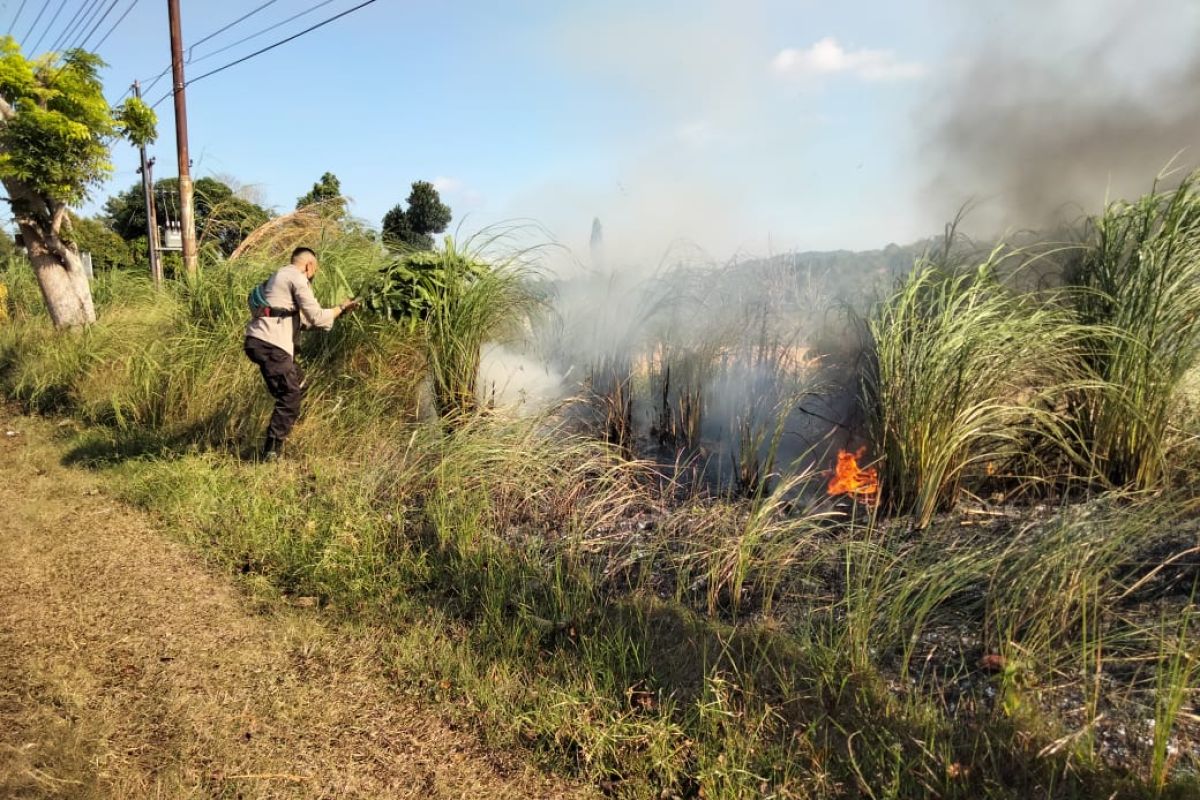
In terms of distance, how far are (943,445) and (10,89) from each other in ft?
35.6

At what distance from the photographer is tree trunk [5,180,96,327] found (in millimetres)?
8992

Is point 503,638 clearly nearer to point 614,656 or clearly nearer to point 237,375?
point 614,656

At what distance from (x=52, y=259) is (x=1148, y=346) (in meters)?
11.2

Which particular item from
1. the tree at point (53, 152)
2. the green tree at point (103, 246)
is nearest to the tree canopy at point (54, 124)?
the tree at point (53, 152)

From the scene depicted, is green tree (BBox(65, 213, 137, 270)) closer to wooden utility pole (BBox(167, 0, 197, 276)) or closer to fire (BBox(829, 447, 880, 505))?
wooden utility pole (BBox(167, 0, 197, 276))

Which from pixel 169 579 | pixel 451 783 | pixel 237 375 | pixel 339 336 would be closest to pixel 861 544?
pixel 451 783

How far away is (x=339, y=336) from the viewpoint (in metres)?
5.76

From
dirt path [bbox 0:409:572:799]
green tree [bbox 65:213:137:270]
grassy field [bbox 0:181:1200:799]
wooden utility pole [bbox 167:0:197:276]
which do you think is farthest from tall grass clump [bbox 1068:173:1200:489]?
green tree [bbox 65:213:137:270]

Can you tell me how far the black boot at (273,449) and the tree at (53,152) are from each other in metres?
5.93

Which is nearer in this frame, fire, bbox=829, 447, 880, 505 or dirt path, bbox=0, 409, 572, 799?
dirt path, bbox=0, 409, 572, 799

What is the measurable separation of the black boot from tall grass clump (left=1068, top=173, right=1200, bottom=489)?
4.67m

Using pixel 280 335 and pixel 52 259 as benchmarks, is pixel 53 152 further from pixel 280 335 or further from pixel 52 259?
pixel 280 335

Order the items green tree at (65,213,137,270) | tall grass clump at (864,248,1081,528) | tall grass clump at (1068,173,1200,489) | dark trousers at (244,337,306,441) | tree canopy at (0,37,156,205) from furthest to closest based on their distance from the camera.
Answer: green tree at (65,213,137,270), tree canopy at (0,37,156,205), dark trousers at (244,337,306,441), tall grass clump at (864,248,1081,528), tall grass clump at (1068,173,1200,489)

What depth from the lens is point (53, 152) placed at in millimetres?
8625
